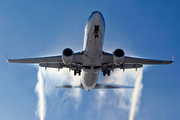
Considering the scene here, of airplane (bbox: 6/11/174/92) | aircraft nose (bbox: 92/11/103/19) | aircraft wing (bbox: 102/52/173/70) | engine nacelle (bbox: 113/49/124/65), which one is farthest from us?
aircraft wing (bbox: 102/52/173/70)

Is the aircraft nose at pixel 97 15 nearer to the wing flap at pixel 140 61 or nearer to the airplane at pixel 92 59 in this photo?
the airplane at pixel 92 59

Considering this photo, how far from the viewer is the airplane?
15953 millimetres

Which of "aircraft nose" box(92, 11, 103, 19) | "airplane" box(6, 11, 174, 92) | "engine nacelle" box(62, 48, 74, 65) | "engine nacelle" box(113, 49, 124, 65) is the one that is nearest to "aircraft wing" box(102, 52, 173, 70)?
"airplane" box(6, 11, 174, 92)

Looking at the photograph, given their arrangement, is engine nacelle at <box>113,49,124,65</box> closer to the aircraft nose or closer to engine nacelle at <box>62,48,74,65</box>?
the aircraft nose

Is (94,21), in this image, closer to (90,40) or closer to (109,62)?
(90,40)

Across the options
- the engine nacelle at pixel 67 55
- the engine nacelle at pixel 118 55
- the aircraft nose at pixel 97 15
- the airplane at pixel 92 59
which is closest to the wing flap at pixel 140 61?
the airplane at pixel 92 59

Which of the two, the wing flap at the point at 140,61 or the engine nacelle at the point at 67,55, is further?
the wing flap at the point at 140,61

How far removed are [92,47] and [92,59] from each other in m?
2.20

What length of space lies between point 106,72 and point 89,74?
396 cm

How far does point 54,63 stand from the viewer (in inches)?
906

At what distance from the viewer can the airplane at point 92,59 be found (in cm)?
1595

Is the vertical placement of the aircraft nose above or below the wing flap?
above

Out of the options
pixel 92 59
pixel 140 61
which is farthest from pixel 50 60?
pixel 140 61

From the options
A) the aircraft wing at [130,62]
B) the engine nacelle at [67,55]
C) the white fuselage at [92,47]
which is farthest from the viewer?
the aircraft wing at [130,62]
